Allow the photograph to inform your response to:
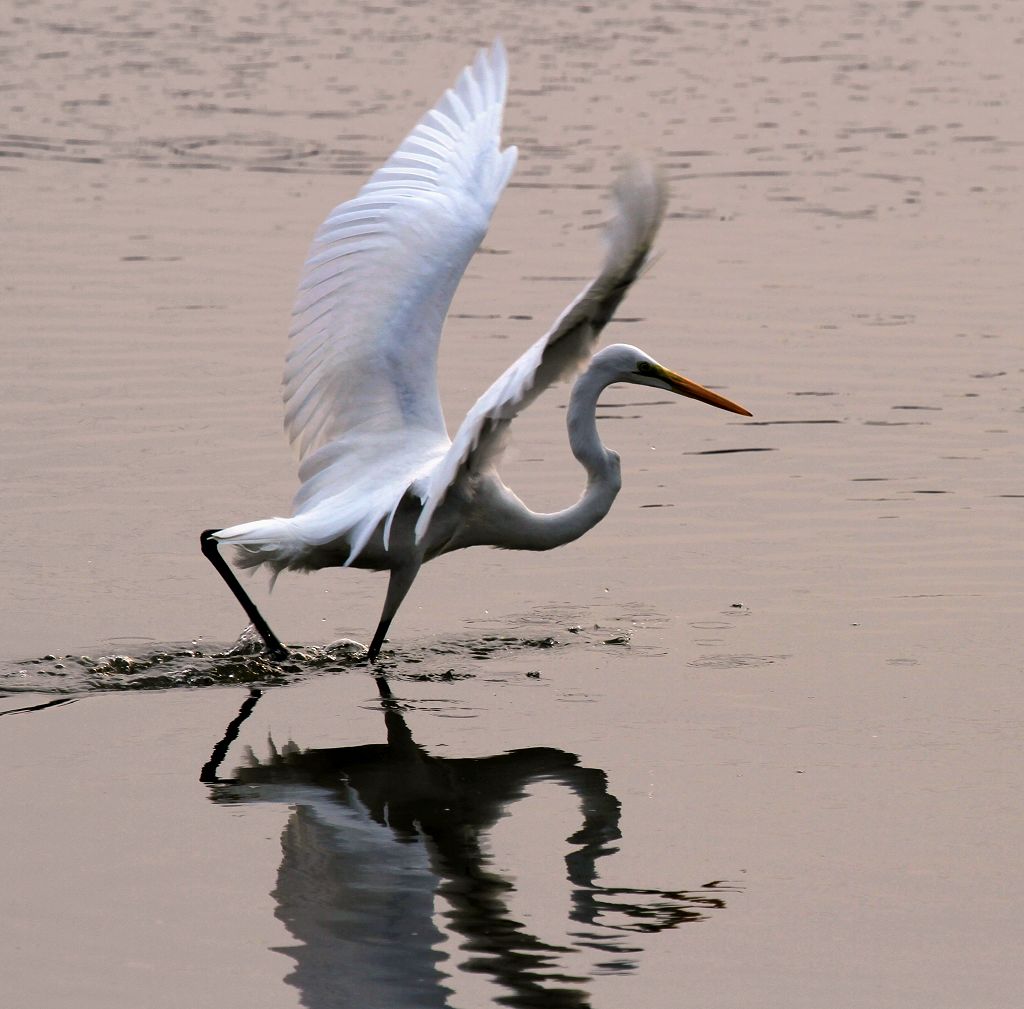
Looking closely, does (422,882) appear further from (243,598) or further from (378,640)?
(243,598)

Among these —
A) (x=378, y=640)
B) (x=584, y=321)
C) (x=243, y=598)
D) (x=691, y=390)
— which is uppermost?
(x=584, y=321)

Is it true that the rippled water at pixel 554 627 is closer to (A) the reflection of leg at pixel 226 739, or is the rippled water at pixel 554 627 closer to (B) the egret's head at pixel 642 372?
(A) the reflection of leg at pixel 226 739

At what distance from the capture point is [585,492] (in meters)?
7.44

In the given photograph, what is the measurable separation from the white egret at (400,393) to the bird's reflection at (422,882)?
0.89 metres

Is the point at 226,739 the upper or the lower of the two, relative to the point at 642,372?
lower

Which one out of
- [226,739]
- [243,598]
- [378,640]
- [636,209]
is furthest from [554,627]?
[636,209]

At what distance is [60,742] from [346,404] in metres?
1.99

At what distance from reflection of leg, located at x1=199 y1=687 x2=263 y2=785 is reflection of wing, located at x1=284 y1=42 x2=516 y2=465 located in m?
1.09

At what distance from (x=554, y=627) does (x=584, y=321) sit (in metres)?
2.44

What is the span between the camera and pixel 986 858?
5461mm

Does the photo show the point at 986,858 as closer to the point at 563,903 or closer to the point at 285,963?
the point at 563,903

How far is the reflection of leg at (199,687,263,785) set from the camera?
6.12 m

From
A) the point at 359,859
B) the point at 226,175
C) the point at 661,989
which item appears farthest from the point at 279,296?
the point at 661,989

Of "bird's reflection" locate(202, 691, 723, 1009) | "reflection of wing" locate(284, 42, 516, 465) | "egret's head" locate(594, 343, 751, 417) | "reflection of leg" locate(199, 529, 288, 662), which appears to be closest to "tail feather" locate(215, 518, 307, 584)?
"reflection of leg" locate(199, 529, 288, 662)
